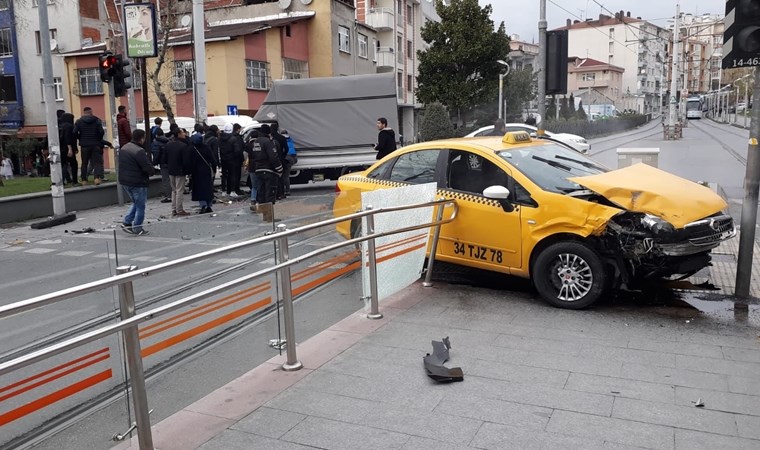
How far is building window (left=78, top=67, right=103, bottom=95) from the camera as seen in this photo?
3834 centimetres

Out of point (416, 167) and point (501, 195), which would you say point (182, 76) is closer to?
point (416, 167)

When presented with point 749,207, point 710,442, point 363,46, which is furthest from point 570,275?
point 363,46

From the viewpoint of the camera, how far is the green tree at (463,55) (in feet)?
134

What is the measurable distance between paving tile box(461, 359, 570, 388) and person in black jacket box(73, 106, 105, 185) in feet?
47.2

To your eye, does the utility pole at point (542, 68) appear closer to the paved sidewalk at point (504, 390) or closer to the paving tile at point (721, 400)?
the paved sidewalk at point (504, 390)

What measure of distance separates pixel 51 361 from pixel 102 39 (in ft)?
151

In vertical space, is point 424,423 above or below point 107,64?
below

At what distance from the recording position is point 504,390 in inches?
171

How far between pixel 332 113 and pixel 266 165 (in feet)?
18.4

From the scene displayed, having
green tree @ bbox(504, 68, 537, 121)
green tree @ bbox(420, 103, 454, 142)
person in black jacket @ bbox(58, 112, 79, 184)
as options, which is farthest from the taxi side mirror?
green tree @ bbox(504, 68, 537, 121)

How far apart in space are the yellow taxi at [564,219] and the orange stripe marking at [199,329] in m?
1.32

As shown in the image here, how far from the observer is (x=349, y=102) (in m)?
19.2

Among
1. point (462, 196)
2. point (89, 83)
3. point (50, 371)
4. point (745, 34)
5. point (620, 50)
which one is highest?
point (620, 50)

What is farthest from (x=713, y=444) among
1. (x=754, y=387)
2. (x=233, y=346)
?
(x=233, y=346)
